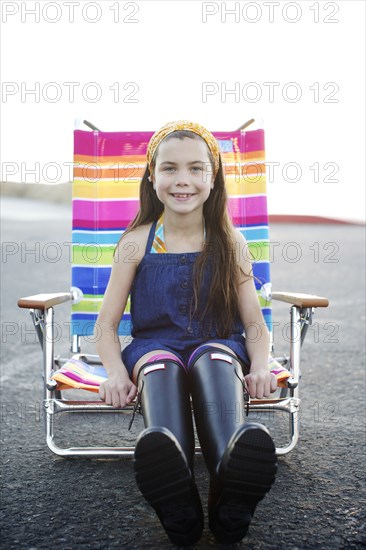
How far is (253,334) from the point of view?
2219 mm

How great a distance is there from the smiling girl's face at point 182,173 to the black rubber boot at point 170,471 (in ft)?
2.63

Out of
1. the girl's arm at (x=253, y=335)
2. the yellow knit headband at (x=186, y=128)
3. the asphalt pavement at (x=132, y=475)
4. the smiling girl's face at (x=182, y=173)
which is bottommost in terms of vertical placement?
the asphalt pavement at (x=132, y=475)

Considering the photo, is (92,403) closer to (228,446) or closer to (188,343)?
(188,343)

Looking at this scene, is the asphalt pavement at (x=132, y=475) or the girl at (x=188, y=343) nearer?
the girl at (x=188, y=343)

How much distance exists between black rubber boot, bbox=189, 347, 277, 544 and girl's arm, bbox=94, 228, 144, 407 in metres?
0.26

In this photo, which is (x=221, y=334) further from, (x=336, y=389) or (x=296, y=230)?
(x=296, y=230)

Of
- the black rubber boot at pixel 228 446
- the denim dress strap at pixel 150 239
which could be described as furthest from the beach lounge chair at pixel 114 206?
the black rubber boot at pixel 228 446

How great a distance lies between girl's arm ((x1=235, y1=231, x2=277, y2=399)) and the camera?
208 cm

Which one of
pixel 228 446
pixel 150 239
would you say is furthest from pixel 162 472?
pixel 150 239

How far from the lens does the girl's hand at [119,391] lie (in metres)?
2.03

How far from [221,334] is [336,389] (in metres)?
1.43

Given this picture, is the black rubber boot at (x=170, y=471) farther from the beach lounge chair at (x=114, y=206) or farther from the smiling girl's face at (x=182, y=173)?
the beach lounge chair at (x=114, y=206)

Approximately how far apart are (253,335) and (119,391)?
1.70ft

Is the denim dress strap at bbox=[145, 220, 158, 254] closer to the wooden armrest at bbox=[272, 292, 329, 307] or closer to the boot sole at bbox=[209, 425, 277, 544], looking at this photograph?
the wooden armrest at bbox=[272, 292, 329, 307]
